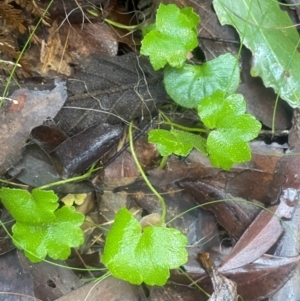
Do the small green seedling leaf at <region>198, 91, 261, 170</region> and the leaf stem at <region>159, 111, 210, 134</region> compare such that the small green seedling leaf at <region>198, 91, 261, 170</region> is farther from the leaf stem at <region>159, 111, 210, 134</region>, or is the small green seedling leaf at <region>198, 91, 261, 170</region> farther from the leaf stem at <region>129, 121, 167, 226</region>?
the leaf stem at <region>129, 121, 167, 226</region>

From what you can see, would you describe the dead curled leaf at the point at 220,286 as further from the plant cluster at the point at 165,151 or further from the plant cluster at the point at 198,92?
the plant cluster at the point at 198,92

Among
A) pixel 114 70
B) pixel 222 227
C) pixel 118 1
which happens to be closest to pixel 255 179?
pixel 222 227

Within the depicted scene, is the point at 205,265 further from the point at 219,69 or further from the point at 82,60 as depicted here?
the point at 82,60

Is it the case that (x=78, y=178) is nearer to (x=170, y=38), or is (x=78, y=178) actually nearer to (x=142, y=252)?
(x=142, y=252)

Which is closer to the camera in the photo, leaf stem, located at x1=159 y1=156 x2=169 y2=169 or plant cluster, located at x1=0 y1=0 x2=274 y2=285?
plant cluster, located at x1=0 y1=0 x2=274 y2=285

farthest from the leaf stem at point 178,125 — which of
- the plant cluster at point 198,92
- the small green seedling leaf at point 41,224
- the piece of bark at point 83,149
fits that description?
the small green seedling leaf at point 41,224

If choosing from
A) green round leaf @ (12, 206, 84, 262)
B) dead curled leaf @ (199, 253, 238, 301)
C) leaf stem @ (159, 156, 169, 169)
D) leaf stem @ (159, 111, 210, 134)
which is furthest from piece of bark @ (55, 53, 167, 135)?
dead curled leaf @ (199, 253, 238, 301)

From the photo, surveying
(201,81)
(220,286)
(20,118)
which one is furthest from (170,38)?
(220,286)
